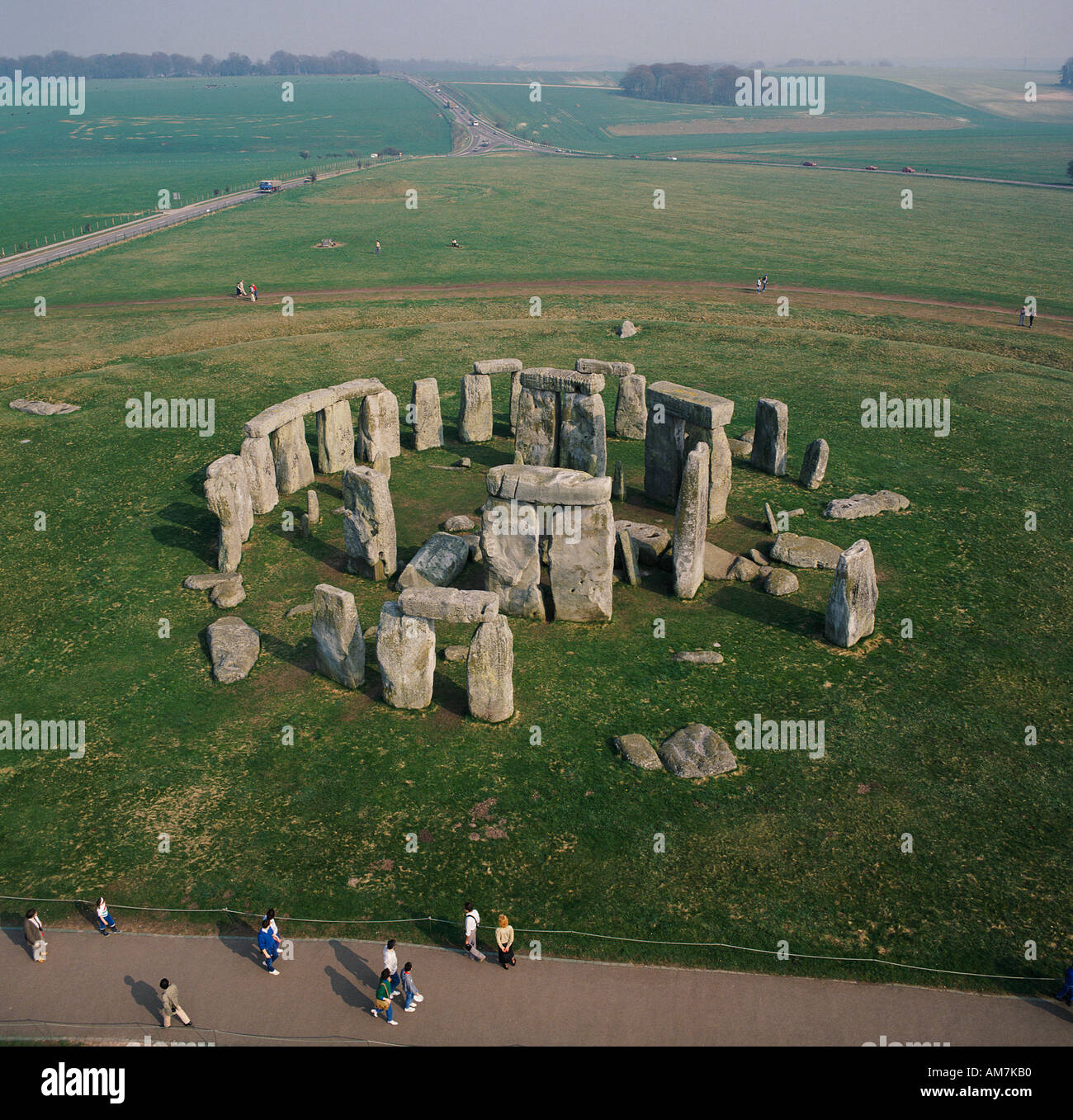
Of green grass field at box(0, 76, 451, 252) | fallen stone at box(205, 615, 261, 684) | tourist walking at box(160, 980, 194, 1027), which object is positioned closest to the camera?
tourist walking at box(160, 980, 194, 1027)

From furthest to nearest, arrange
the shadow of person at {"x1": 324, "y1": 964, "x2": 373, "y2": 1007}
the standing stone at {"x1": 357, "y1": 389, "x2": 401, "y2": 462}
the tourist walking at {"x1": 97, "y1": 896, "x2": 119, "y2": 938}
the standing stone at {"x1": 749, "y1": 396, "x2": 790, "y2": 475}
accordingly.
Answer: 1. the standing stone at {"x1": 357, "y1": 389, "x2": 401, "y2": 462}
2. the standing stone at {"x1": 749, "y1": 396, "x2": 790, "y2": 475}
3. the tourist walking at {"x1": 97, "y1": 896, "x2": 119, "y2": 938}
4. the shadow of person at {"x1": 324, "y1": 964, "x2": 373, "y2": 1007}

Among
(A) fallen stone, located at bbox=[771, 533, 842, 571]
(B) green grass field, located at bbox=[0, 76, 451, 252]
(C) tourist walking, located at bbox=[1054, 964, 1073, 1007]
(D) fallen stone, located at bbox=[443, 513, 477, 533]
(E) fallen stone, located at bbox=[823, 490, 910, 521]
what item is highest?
(B) green grass field, located at bbox=[0, 76, 451, 252]

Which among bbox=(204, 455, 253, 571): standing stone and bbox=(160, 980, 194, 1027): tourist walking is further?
bbox=(204, 455, 253, 571): standing stone

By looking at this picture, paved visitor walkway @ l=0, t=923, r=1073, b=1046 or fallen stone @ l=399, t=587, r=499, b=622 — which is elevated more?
fallen stone @ l=399, t=587, r=499, b=622

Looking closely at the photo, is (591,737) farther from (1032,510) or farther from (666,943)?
(1032,510)

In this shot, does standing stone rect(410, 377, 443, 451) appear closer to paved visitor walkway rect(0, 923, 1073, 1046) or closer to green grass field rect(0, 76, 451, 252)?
paved visitor walkway rect(0, 923, 1073, 1046)

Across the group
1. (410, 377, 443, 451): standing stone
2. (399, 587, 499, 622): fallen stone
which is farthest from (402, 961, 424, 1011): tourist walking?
(410, 377, 443, 451): standing stone

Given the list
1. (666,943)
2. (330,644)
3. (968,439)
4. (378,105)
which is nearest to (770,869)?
(666,943)
